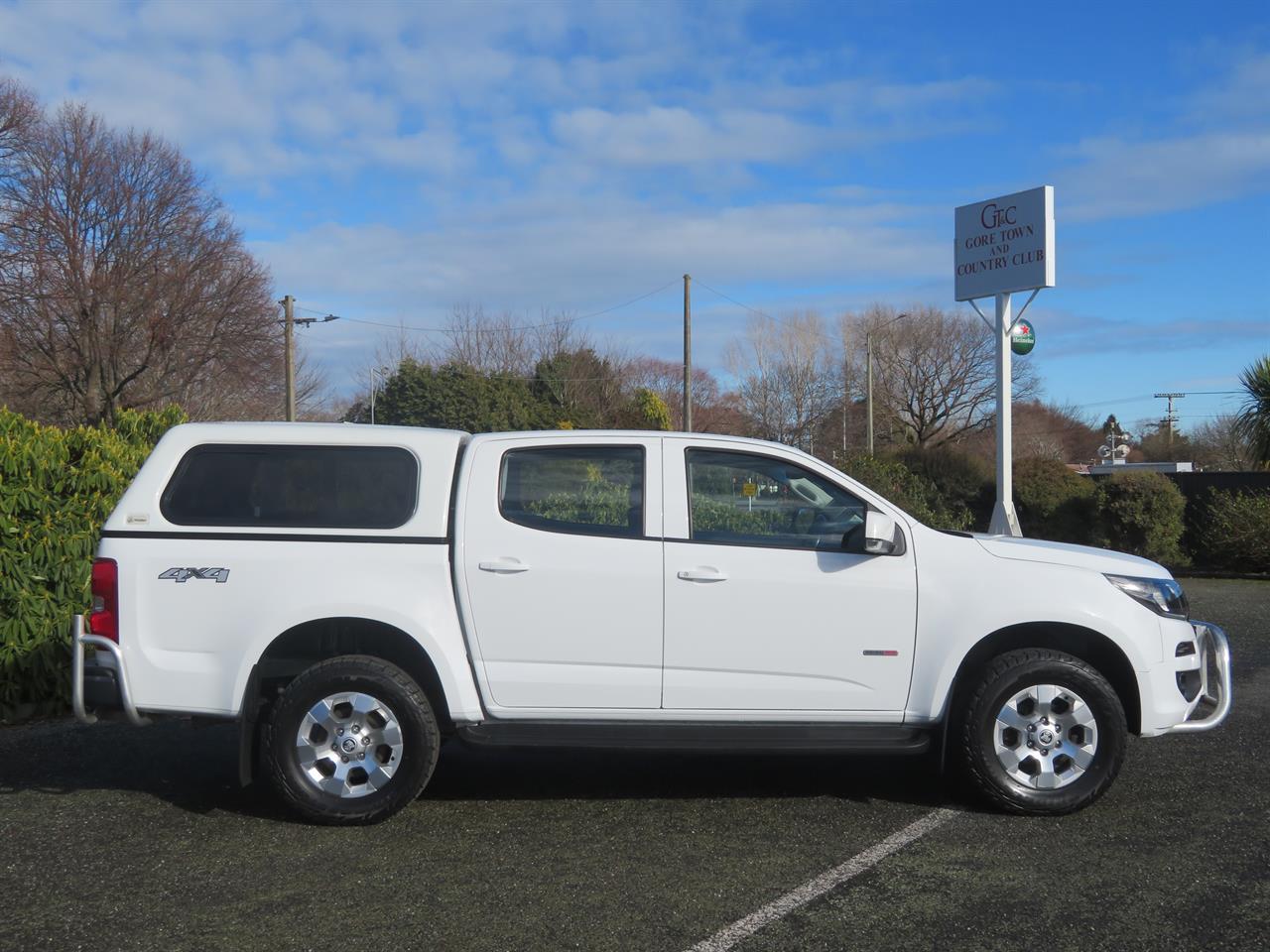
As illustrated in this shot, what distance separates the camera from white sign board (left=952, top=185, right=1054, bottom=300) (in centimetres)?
1855

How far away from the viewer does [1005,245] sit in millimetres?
19141

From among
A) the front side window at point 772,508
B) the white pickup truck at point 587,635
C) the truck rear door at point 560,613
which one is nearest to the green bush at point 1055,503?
the white pickup truck at point 587,635

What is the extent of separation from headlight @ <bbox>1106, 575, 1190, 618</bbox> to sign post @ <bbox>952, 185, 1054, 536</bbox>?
40.7ft

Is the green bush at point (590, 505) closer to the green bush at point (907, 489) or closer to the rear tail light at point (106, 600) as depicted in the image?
the rear tail light at point (106, 600)

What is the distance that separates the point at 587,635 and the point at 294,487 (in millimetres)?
1643

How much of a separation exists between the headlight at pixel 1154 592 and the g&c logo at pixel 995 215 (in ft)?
46.6

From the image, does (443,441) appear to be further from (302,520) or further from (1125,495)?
(1125,495)

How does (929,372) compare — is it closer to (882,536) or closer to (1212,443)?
(1212,443)

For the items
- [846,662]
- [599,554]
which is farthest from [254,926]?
[846,662]

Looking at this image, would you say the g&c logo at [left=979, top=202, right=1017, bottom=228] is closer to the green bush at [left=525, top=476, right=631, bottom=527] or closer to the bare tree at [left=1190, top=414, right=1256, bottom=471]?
the green bush at [left=525, top=476, right=631, bottom=527]

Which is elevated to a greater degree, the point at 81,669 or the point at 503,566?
the point at 503,566

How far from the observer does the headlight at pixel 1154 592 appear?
584 centimetres

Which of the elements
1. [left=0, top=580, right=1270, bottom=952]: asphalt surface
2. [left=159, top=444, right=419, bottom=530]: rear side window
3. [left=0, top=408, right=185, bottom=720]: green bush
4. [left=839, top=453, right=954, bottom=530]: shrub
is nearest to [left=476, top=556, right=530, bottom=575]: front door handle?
[left=159, top=444, right=419, bottom=530]: rear side window

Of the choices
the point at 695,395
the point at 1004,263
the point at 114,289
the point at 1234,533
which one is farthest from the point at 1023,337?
the point at 695,395
